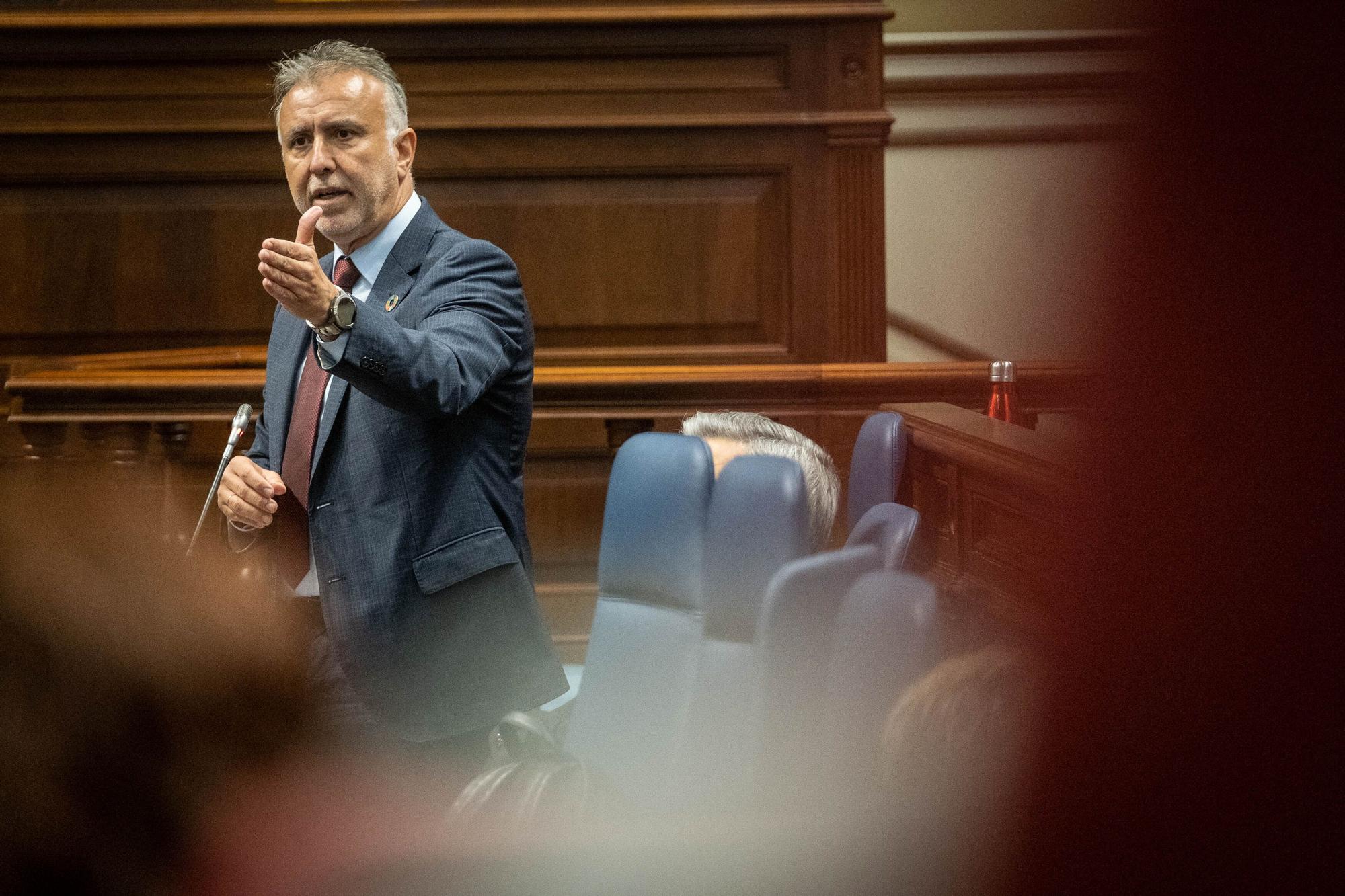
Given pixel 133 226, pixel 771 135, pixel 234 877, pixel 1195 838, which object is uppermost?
pixel 771 135

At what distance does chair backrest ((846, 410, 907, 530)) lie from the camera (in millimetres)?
546

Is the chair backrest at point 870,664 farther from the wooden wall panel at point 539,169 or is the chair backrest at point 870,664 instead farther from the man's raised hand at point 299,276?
the wooden wall panel at point 539,169

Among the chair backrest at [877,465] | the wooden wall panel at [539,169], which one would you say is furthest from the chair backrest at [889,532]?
the wooden wall panel at [539,169]

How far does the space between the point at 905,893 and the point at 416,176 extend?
A: 2100mm

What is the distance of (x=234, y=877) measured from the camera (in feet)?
1.60

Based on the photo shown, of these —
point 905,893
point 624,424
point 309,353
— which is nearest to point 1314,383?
point 905,893

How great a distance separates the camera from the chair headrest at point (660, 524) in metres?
0.47

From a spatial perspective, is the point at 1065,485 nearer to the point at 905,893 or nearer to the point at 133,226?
the point at 905,893

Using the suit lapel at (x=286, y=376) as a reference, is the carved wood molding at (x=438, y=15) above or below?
above

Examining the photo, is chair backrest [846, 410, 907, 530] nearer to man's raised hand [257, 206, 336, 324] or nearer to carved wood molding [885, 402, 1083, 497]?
carved wood molding [885, 402, 1083, 497]

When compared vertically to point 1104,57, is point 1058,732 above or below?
below

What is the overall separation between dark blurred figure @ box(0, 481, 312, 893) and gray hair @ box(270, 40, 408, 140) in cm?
37

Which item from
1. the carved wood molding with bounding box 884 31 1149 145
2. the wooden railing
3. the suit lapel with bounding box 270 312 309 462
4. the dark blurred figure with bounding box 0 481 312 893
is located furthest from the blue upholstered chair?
the wooden railing

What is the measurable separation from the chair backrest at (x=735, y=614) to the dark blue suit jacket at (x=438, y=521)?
0.30m
